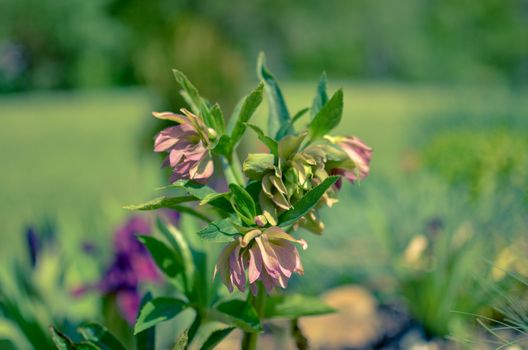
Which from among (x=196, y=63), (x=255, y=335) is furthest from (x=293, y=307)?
(x=196, y=63)

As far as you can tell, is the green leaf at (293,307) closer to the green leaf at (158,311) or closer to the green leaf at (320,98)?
the green leaf at (158,311)

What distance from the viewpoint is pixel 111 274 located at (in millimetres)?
1268

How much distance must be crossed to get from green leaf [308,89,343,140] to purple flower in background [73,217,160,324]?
500 millimetres

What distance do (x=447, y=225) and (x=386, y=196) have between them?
504mm

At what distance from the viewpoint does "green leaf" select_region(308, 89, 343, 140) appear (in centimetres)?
74

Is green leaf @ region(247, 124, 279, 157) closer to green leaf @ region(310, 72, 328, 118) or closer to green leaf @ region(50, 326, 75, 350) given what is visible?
green leaf @ region(310, 72, 328, 118)

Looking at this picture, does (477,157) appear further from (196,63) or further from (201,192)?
(201,192)

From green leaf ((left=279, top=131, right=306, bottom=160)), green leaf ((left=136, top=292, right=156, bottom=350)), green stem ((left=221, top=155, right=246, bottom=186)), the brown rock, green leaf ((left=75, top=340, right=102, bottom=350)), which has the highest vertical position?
green leaf ((left=279, top=131, right=306, bottom=160))

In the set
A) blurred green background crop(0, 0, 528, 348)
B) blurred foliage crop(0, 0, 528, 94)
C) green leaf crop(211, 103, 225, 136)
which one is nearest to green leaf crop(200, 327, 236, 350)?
green leaf crop(211, 103, 225, 136)

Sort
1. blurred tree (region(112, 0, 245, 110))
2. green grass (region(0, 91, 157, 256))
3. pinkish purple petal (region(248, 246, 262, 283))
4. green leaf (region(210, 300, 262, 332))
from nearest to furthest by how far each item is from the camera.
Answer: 1. pinkish purple petal (region(248, 246, 262, 283))
2. green leaf (region(210, 300, 262, 332))
3. green grass (region(0, 91, 157, 256))
4. blurred tree (region(112, 0, 245, 110))

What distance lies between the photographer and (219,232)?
682mm

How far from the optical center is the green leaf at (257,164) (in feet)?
2.33

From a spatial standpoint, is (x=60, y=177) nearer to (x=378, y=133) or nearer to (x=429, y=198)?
(x=378, y=133)

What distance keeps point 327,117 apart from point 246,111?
85 millimetres
